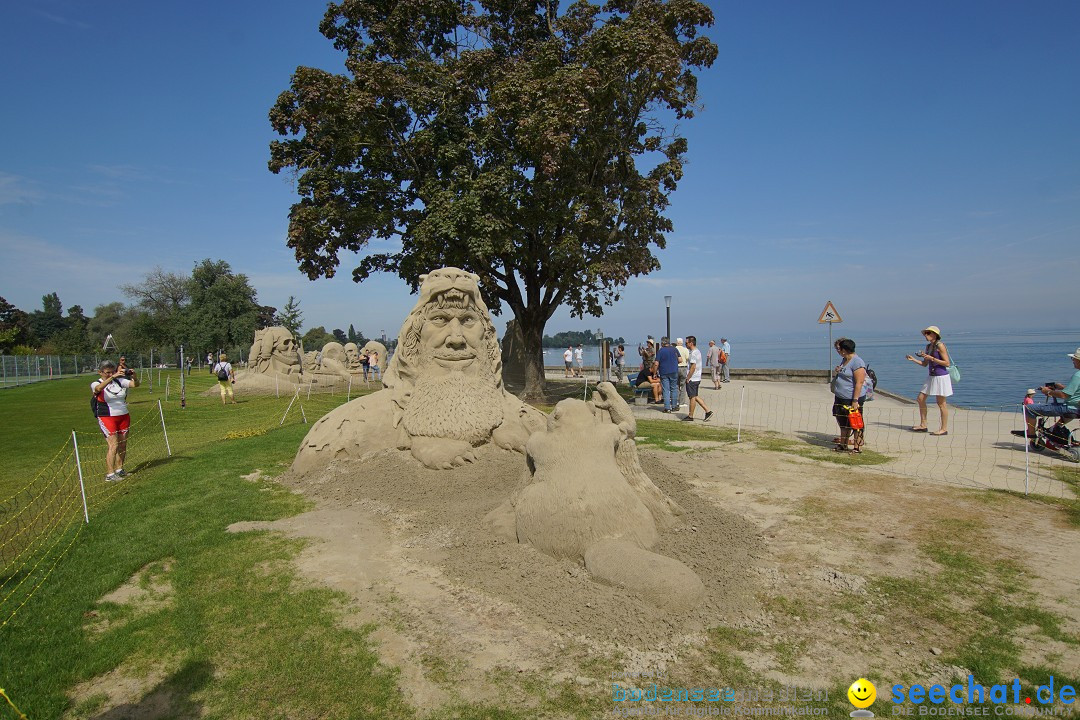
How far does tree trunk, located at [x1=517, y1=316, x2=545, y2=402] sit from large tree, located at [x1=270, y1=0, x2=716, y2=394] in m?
0.15

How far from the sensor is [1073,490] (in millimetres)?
5828

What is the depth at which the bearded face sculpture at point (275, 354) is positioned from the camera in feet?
63.8

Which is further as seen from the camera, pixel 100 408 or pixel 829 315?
pixel 829 315

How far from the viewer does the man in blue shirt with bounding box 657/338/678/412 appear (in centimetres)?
1187

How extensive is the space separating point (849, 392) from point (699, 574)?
5492 millimetres

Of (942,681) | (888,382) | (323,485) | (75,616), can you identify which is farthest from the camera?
(888,382)

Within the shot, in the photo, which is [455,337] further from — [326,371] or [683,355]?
[326,371]

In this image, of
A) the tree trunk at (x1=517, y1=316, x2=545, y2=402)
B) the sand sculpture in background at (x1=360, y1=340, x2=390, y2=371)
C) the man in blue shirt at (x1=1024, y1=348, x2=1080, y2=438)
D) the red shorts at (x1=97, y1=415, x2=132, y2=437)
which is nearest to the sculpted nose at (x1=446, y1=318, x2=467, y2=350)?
the red shorts at (x1=97, y1=415, x2=132, y2=437)

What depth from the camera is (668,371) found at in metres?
12.0

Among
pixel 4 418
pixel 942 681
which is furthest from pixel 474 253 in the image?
→ pixel 4 418

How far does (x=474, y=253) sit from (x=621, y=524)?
8783 mm

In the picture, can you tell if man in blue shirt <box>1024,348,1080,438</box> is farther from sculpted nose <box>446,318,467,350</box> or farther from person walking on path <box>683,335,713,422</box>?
sculpted nose <box>446,318,467,350</box>

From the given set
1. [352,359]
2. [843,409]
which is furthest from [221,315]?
[843,409]

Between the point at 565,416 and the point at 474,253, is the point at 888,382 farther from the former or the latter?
the point at 565,416
